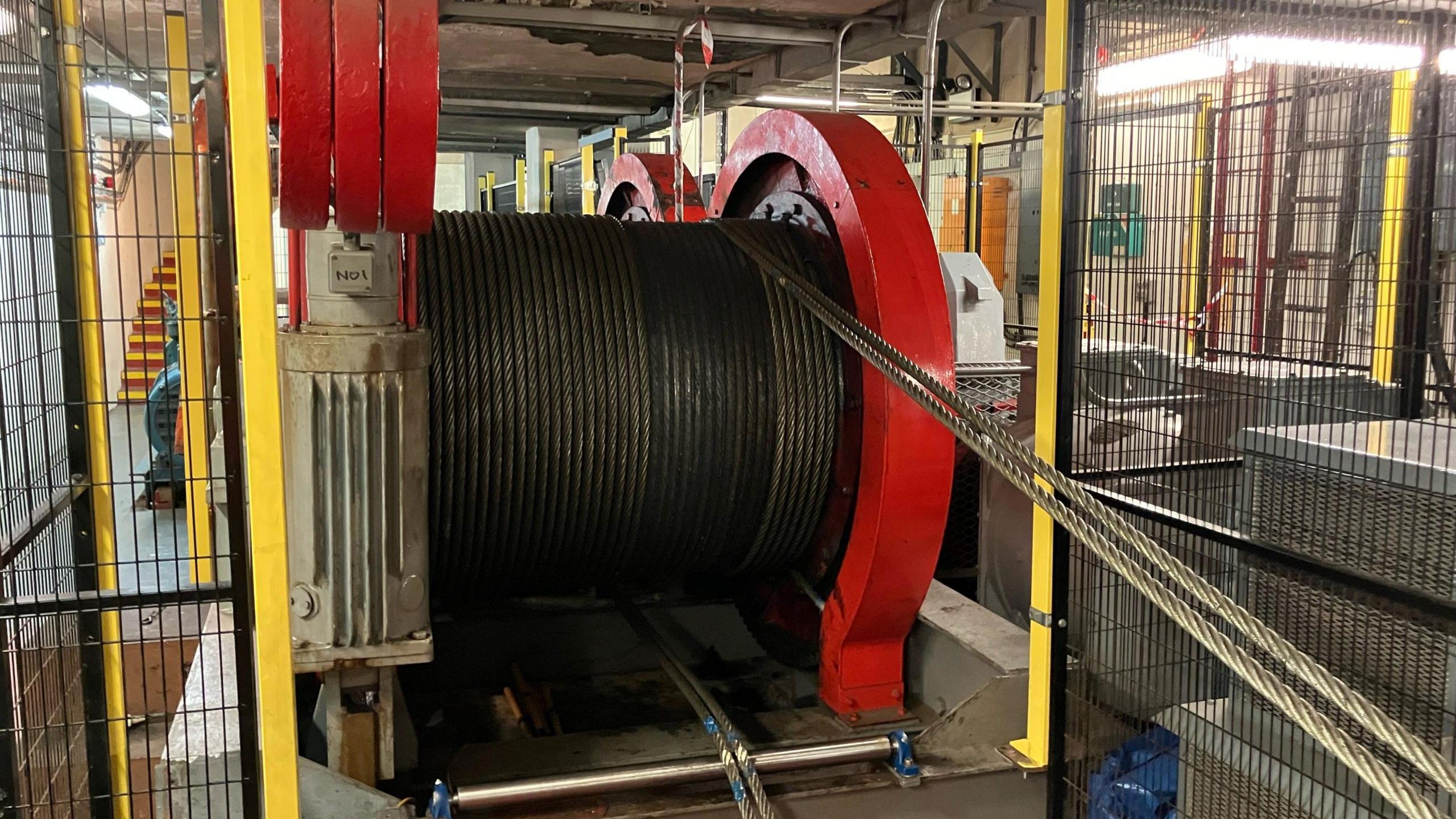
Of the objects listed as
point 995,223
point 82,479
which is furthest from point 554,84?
point 995,223

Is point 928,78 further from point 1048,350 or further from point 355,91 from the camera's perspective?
point 355,91

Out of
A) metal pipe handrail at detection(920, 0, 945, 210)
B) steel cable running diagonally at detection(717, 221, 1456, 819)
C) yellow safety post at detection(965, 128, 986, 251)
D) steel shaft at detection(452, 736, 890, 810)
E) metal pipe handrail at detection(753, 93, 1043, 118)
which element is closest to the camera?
steel cable running diagonally at detection(717, 221, 1456, 819)

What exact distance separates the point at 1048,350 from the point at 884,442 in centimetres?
51

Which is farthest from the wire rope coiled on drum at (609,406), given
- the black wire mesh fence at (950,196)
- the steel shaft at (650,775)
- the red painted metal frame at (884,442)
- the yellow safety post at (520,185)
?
the yellow safety post at (520,185)

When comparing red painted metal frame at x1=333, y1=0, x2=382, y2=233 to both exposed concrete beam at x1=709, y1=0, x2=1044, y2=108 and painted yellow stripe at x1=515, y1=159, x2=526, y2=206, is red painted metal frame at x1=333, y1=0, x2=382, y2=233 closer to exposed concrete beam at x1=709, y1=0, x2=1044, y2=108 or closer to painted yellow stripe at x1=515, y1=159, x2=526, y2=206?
exposed concrete beam at x1=709, y1=0, x2=1044, y2=108

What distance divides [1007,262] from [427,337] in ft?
25.2

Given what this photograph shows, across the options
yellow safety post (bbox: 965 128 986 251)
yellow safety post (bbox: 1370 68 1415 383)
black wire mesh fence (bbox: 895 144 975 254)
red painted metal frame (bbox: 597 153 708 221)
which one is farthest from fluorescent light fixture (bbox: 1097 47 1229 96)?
yellow safety post (bbox: 965 128 986 251)

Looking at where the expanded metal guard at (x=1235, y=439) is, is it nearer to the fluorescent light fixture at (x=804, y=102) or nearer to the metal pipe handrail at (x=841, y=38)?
the metal pipe handrail at (x=841, y=38)

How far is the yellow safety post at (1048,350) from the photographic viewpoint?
→ 267cm

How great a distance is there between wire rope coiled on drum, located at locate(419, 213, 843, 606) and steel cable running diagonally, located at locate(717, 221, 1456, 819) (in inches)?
37.6

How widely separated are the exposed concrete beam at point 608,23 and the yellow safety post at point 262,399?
243 cm

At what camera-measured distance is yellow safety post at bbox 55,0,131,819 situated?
285 cm

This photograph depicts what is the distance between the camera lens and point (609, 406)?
3.14 metres

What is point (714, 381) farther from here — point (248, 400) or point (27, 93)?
point (27, 93)
